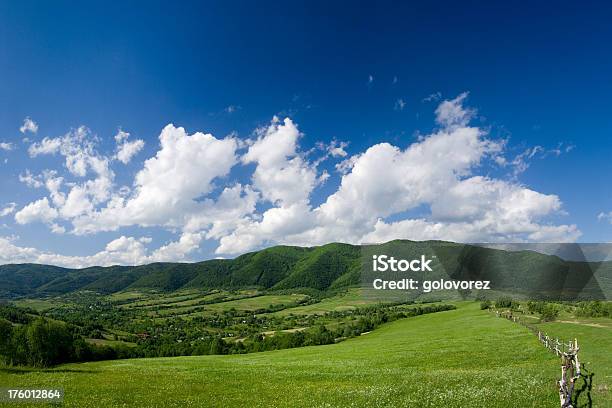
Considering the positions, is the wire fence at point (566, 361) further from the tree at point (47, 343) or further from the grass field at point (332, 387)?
the tree at point (47, 343)

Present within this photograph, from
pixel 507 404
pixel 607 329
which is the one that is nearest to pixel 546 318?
pixel 607 329

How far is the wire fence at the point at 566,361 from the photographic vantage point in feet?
78.5

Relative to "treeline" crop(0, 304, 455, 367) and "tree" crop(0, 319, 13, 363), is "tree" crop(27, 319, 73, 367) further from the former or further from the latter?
"tree" crop(0, 319, 13, 363)

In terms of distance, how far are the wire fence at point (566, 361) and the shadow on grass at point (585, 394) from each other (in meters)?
0.24

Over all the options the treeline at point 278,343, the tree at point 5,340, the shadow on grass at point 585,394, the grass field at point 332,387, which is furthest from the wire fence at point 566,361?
the tree at point 5,340

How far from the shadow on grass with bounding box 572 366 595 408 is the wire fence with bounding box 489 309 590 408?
24cm

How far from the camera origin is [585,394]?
26859 mm

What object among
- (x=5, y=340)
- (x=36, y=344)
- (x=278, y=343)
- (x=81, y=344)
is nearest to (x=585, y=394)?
(x=36, y=344)

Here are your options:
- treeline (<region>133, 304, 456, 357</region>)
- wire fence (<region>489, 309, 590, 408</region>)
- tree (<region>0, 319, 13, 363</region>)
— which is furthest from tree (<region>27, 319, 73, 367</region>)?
wire fence (<region>489, 309, 590, 408</region>)

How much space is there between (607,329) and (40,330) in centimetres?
11632

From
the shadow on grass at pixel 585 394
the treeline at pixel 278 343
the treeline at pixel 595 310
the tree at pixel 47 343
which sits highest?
the shadow on grass at pixel 585 394

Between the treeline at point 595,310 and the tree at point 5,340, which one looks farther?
the tree at point 5,340

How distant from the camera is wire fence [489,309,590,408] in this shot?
2392cm

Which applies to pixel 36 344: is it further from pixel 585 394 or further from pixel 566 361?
pixel 585 394
